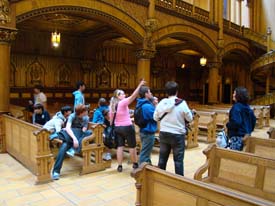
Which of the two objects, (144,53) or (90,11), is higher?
(90,11)

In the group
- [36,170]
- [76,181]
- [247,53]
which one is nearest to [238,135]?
[76,181]

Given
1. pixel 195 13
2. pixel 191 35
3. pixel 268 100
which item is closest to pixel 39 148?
pixel 191 35

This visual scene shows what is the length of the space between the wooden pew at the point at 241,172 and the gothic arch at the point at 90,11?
20.1ft

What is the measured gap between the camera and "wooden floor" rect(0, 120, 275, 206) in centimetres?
375

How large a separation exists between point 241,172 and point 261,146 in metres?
1.01

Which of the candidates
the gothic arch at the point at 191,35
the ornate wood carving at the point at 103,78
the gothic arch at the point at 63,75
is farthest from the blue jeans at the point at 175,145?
the ornate wood carving at the point at 103,78

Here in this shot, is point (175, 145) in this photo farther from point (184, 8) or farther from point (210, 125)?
point (184, 8)

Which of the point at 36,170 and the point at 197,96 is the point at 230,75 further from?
the point at 36,170

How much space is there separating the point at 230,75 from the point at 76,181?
63.3ft

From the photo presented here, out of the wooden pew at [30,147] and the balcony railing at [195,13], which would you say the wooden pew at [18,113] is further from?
the balcony railing at [195,13]

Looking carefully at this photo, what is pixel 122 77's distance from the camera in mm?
15523

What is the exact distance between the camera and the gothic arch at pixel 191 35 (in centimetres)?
1092

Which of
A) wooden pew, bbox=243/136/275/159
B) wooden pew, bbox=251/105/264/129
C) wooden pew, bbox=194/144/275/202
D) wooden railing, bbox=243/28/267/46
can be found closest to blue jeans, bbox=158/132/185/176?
wooden pew, bbox=194/144/275/202

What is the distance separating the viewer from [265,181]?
2822 mm
